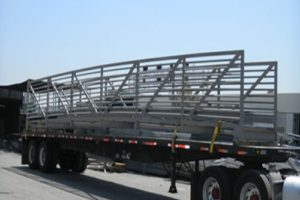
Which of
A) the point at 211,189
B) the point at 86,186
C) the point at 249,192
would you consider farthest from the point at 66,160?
the point at 249,192

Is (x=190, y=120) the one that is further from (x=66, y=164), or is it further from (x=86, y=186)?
(x=66, y=164)

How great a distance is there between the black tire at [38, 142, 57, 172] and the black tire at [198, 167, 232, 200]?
8591mm

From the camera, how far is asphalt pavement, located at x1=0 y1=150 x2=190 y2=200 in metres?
12.6

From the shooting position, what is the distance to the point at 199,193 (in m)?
10.8

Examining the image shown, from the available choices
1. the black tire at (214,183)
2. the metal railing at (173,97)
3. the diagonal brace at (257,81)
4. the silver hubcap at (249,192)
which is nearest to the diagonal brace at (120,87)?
the metal railing at (173,97)

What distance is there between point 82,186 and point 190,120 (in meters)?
4.51

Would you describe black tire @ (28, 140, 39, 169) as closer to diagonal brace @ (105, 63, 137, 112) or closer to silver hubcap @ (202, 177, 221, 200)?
diagonal brace @ (105, 63, 137, 112)

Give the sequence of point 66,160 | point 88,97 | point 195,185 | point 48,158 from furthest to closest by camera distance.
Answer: point 66,160
point 48,158
point 88,97
point 195,185

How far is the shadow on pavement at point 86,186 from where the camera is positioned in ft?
43.0

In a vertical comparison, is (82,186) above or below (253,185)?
below

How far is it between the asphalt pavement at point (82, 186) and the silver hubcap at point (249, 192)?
3602mm

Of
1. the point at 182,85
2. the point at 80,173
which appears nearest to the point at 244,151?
the point at 182,85

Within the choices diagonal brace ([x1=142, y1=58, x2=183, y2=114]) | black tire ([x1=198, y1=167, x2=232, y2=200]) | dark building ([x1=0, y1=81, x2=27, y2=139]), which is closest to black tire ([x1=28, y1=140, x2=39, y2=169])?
diagonal brace ([x1=142, y1=58, x2=183, y2=114])

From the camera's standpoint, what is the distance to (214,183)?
10586 mm
